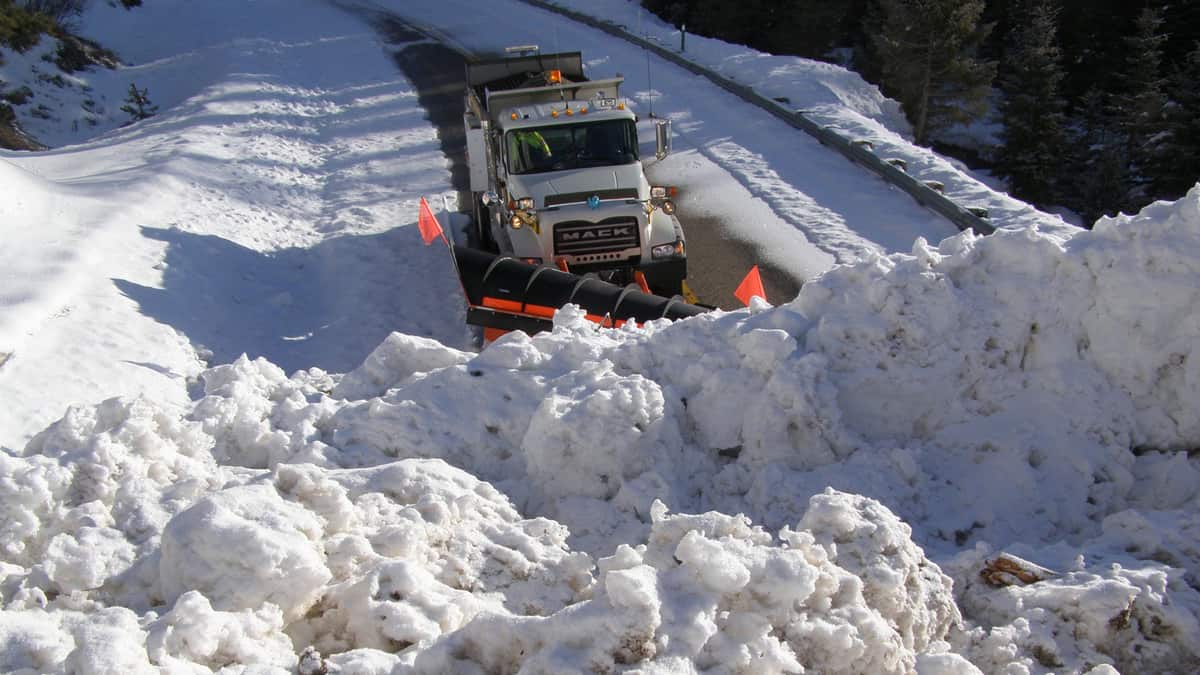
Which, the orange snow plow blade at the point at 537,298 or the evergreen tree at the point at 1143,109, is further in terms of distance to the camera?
the evergreen tree at the point at 1143,109

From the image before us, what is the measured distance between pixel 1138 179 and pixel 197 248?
90.6 ft

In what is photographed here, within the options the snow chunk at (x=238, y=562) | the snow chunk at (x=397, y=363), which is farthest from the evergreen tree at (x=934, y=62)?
the snow chunk at (x=238, y=562)

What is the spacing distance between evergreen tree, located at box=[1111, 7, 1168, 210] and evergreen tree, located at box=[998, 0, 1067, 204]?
1.95 m

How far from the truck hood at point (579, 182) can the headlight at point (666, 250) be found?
70 centimetres

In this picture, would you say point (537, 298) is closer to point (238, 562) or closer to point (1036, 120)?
point (238, 562)

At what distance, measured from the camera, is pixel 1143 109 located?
27656 mm

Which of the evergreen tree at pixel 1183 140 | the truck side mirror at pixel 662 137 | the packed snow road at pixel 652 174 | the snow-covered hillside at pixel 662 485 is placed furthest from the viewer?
the evergreen tree at pixel 1183 140

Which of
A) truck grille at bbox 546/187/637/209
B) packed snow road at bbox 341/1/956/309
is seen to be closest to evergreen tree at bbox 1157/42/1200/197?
packed snow road at bbox 341/1/956/309

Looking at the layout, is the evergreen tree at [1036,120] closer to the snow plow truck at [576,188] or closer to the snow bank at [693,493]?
the snow plow truck at [576,188]

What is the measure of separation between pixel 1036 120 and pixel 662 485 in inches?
1073

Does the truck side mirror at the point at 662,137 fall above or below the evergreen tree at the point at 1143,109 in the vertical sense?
above

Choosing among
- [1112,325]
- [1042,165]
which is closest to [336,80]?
[1042,165]

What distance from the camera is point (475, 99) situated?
14023mm

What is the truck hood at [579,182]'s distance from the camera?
11.4 meters
